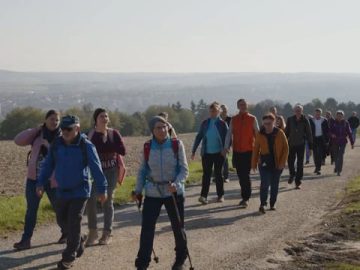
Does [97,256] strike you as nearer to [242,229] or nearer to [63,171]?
[63,171]

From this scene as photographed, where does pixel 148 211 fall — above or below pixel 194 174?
above

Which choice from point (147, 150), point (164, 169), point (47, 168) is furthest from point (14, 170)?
point (164, 169)

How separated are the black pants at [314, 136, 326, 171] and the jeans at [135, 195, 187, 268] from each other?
1175cm

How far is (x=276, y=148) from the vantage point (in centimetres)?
1107

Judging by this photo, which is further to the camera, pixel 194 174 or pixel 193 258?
pixel 194 174

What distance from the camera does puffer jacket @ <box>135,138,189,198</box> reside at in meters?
6.88

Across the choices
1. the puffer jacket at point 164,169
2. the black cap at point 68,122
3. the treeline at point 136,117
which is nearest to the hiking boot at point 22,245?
the black cap at point 68,122

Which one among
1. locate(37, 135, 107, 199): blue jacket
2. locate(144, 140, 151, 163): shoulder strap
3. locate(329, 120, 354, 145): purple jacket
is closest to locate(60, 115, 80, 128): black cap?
locate(37, 135, 107, 199): blue jacket

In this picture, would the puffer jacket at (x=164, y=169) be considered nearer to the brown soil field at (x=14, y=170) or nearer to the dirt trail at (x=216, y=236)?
the dirt trail at (x=216, y=236)

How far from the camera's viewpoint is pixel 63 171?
7.10 metres

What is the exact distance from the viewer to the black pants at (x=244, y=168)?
11820 mm

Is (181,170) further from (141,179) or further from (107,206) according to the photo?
(107,206)

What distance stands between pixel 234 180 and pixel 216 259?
860 cm

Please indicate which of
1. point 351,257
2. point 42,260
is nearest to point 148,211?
point 42,260
